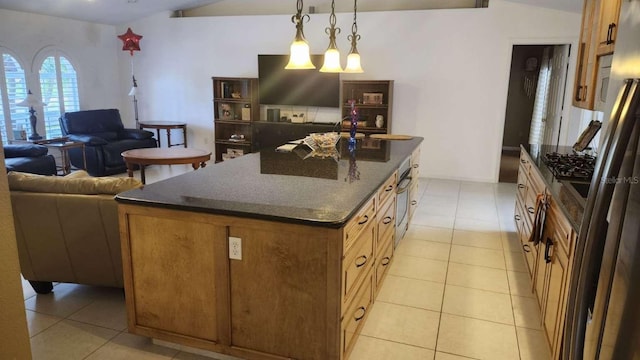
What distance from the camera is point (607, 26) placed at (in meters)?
2.66

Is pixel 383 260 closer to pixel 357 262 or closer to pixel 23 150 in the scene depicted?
pixel 357 262

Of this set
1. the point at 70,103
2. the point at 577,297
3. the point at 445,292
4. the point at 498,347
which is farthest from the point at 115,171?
the point at 577,297

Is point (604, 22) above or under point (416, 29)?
under

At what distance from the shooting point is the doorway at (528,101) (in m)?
7.13

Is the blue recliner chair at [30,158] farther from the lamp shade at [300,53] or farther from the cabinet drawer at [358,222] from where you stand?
the cabinet drawer at [358,222]

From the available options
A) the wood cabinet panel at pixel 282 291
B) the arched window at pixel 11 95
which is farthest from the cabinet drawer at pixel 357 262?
the arched window at pixel 11 95

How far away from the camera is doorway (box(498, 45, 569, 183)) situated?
23.4 ft

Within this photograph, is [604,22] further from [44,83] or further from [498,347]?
[44,83]

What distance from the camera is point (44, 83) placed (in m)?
7.01

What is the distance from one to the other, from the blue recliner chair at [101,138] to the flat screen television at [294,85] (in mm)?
2137

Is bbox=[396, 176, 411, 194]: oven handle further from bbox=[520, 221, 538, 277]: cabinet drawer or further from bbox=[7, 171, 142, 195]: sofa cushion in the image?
bbox=[7, 171, 142, 195]: sofa cushion

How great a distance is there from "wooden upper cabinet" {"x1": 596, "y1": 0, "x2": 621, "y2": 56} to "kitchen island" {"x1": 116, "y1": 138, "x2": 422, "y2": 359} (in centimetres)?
155

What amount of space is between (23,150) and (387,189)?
191 inches

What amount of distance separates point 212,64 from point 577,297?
747 cm
